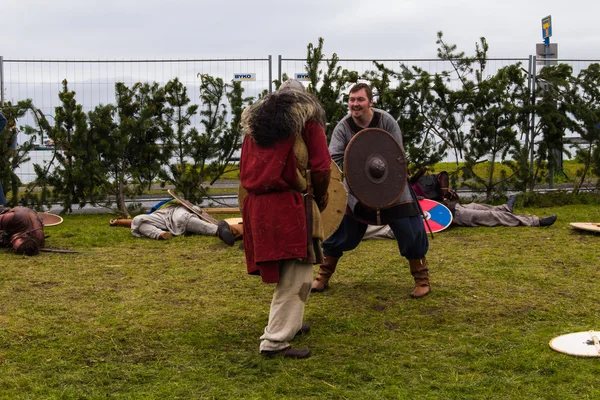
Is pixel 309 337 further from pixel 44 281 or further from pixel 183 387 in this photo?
pixel 44 281

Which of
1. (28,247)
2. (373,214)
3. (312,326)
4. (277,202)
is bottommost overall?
(312,326)

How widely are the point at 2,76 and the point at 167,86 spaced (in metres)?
2.33

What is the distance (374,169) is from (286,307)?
59.4 inches

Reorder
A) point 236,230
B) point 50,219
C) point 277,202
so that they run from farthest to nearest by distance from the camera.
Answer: point 50,219, point 236,230, point 277,202

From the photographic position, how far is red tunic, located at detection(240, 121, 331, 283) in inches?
159

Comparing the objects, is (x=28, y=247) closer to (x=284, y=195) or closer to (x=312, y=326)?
(x=312, y=326)

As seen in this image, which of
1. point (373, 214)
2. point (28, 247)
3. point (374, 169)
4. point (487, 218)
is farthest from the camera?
point (487, 218)

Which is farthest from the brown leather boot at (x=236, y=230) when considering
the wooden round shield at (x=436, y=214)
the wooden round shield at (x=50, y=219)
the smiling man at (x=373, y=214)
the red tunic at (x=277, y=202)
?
the red tunic at (x=277, y=202)

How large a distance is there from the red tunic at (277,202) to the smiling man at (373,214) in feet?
4.12

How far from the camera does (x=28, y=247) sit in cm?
720

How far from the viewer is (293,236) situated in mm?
4062

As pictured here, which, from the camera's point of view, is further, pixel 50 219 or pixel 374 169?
pixel 50 219

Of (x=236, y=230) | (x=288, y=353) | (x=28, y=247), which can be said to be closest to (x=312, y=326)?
(x=288, y=353)

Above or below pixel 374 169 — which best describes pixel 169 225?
below
